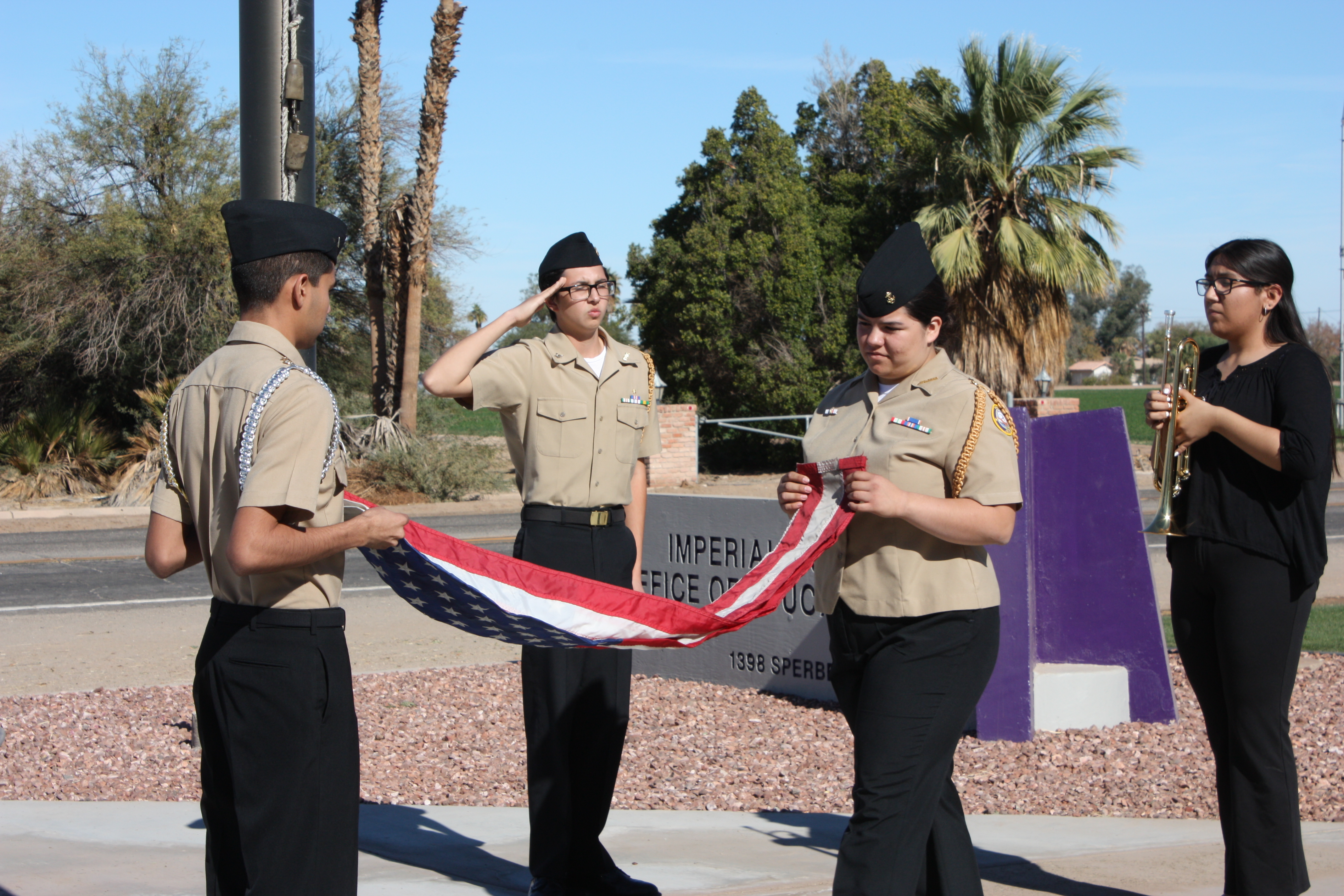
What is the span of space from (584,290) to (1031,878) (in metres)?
2.49

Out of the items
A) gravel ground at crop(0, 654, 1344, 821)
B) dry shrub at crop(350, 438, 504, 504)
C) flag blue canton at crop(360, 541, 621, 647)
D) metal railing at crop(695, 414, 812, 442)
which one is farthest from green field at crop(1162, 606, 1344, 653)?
dry shrub at crop(350, 438, 504, 504)

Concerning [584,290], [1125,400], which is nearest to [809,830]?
[584,290]

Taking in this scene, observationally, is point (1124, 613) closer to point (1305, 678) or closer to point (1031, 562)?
point (1031, 562)

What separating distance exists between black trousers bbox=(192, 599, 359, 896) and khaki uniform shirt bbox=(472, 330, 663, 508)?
1.45 m

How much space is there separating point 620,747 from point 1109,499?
3283mm

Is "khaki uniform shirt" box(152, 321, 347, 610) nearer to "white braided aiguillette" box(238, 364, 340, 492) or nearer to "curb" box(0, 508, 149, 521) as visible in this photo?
"white braided aiguillette" box(238, 364, 340, 492)

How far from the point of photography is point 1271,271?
380 centimetres

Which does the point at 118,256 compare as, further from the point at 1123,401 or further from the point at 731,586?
the point at 1123,401

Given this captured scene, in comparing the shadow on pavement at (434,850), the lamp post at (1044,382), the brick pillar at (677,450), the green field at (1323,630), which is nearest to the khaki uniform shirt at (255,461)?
the shadow on pavement at (434,850)

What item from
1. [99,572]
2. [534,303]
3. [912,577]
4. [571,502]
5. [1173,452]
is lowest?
[99,572]

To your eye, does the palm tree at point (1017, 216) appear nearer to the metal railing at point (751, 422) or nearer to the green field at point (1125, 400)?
the metal railing at point (751, 422)

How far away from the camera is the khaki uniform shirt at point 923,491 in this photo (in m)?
3.23

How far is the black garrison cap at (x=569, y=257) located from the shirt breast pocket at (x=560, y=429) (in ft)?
1.47

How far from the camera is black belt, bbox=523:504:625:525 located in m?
4.18
